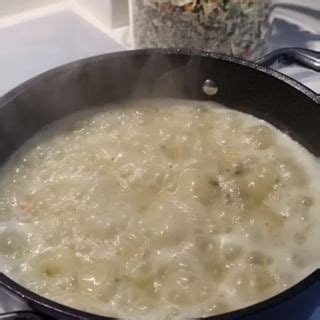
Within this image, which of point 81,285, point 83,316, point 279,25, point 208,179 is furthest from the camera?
point 279,25

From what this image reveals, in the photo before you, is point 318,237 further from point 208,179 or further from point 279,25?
point 279,25

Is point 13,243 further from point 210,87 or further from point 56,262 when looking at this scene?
point 210,87

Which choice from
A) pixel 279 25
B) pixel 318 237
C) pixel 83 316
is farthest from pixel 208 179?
pixel 279 25

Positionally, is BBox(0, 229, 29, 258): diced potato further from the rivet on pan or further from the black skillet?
the rivet on pan

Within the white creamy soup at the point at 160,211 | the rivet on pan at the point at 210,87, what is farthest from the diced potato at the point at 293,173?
the rivet on pan at the point at 210,87

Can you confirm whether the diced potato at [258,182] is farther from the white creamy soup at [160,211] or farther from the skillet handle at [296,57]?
the skillet handle at [296,57]

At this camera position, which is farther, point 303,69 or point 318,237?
point 303,69

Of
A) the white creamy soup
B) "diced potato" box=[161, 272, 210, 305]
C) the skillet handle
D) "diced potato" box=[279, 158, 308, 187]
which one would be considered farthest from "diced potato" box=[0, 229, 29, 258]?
the skillet handle
